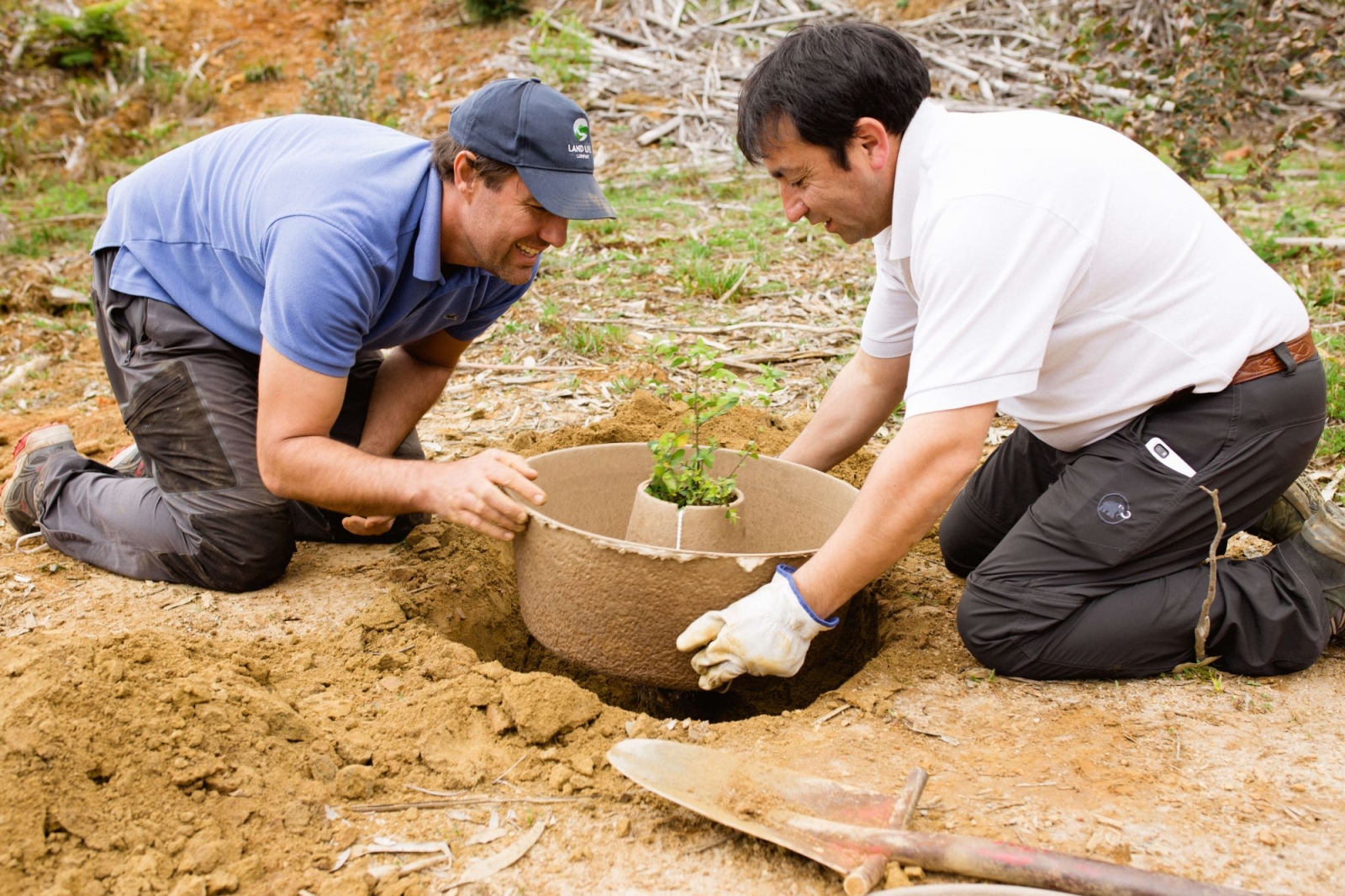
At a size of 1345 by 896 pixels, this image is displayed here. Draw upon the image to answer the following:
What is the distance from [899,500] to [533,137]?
51.2 inches

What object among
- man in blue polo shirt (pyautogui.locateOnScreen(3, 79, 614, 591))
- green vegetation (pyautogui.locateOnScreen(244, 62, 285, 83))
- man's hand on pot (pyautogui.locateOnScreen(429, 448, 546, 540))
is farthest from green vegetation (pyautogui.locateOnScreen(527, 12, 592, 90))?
man's hand on pot (pyautogui.locateOnScreen(429, 448, 546, 540))

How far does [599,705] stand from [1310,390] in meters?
1.88

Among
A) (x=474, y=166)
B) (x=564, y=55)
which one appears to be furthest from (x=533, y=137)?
(x=564, y=55)

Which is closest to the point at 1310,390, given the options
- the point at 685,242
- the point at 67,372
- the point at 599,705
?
the point at 599,705

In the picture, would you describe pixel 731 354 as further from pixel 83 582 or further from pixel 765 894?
pixel 765 894

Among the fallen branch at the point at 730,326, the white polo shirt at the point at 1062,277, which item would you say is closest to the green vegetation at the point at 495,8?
the fallen branch at the point at 730,326

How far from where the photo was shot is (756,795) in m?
2.01

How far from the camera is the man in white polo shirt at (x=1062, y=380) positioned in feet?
7.11

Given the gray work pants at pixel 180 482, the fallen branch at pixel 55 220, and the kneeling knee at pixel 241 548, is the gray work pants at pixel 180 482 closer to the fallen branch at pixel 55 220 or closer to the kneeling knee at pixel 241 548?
the kneeling knee at pixel 241 548

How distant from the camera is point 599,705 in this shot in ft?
8.12

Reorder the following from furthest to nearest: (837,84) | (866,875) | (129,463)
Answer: (129,463)
(837,84)
(866,875)

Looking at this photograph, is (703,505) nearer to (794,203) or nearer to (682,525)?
(682,525)

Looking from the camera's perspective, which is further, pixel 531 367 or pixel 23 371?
pixel 23 371

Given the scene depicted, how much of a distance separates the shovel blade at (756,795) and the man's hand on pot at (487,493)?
0.65 meters
